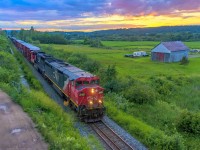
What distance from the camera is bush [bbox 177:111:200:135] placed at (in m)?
20.0

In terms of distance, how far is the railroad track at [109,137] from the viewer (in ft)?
54.7

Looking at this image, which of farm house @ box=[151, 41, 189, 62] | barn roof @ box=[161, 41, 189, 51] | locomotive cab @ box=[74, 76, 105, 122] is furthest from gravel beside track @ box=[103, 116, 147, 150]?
barn roof @ box=[161, 41, 189, 51]

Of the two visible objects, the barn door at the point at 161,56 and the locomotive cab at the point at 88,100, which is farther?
the barn door at the point at 161,56

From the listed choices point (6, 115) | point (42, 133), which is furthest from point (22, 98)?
point (42, 133)

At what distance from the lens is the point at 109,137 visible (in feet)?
59.3

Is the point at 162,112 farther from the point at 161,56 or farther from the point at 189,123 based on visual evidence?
the point at 161,56

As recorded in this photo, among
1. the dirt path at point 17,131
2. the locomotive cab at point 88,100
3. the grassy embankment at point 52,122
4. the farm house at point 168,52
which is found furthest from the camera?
the farm house at point 168,52

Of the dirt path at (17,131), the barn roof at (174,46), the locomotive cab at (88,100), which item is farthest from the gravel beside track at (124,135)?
the barn roof at (174,46)

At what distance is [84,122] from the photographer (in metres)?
21.0

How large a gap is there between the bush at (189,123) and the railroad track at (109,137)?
20.2ft

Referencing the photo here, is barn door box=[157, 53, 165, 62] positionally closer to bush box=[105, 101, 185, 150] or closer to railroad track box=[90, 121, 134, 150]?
bush box=[105, 101, 185, 150]

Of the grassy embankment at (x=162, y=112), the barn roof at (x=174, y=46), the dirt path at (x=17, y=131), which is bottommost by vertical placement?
the grassy embankment at (x=162, y=112)

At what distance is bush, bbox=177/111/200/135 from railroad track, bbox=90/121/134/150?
616 cm

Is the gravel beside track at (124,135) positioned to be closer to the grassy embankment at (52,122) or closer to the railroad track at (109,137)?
the railroad track at (109,137)
